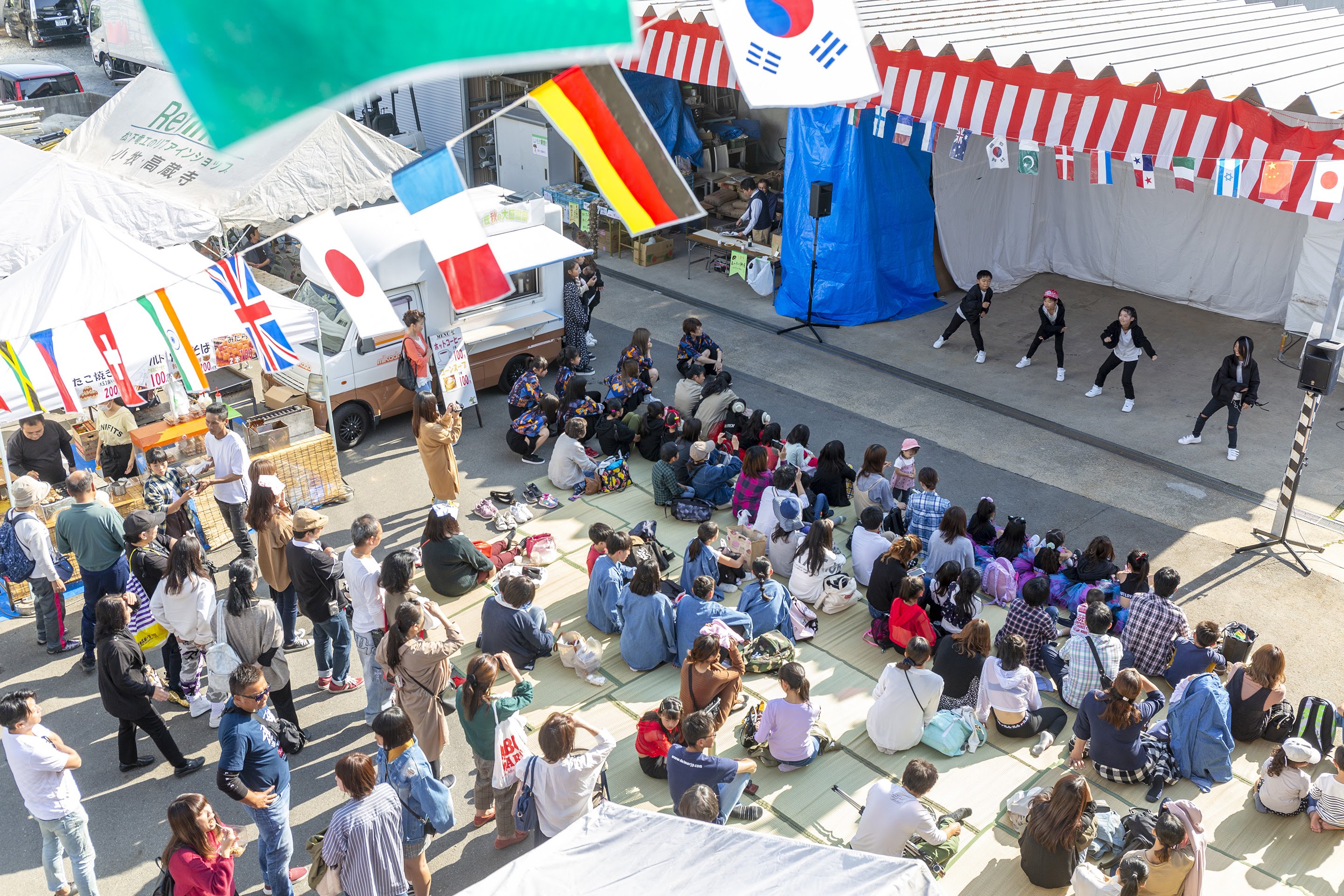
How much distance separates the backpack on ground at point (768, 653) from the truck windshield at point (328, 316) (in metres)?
6.18

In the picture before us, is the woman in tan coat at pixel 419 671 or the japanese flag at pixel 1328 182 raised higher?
the japanese flag at pixel 1328 182

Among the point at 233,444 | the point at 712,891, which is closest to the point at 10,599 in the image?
the point at 233,444

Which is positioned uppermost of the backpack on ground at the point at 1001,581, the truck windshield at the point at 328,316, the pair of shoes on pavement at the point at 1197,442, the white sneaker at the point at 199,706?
the truck windshield at the point at 328,316

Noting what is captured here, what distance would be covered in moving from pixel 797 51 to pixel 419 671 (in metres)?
4.62

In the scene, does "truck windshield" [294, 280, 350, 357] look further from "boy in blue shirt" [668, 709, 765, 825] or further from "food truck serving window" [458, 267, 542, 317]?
"boy in blue shirt" [668, 709, 765, 825]

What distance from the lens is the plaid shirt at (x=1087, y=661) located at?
26.6 ft

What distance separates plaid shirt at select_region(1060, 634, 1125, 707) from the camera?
26.6 ft

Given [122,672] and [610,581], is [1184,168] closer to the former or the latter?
[610,581]

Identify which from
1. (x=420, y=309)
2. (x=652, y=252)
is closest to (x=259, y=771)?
(x=420, y=309)

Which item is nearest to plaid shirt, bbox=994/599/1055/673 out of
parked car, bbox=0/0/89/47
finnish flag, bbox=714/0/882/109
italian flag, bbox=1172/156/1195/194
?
finnish flag, bbox=714/0/882/109

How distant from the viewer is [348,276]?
35.1ft

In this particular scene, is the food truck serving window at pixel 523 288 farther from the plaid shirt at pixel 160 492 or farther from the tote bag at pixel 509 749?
the tote bag at pixel 509 749

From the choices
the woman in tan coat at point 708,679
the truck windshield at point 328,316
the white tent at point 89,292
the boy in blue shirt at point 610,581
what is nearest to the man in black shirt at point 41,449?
the white tent at point 89,292

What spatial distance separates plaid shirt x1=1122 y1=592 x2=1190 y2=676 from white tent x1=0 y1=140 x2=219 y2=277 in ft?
38.5
